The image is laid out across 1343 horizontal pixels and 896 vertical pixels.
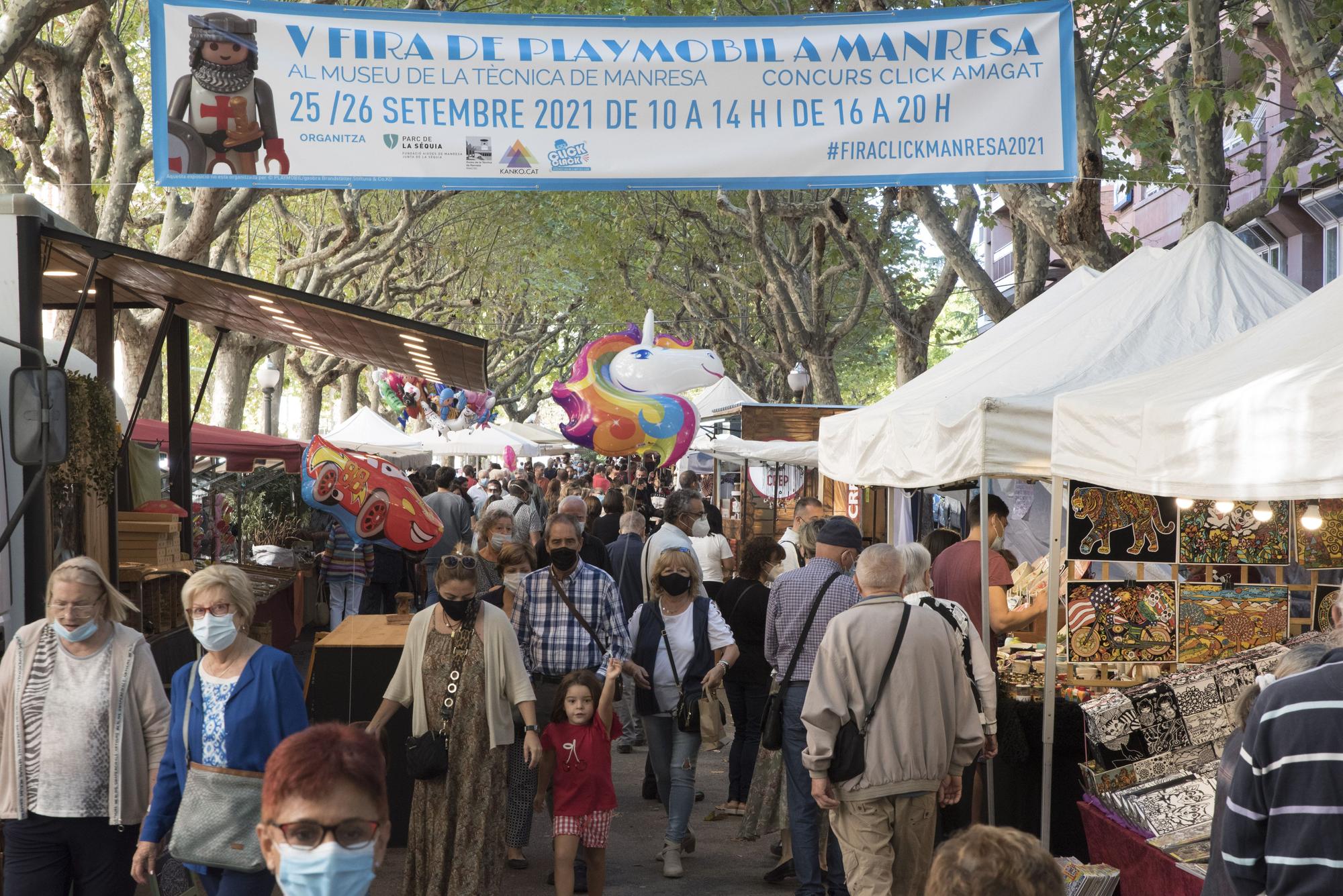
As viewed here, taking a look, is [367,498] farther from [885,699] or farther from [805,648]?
[885,699]

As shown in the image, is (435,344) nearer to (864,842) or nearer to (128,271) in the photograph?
(128,271)

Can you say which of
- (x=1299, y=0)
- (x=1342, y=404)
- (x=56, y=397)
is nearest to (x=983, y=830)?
(x=1342, y=404)

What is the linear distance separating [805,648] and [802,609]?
20 centimetres

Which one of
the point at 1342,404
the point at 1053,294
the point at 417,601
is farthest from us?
the point at 417,601

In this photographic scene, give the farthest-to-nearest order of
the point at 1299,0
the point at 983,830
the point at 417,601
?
1. the point at 417,601
2. the point at 1299,0
3. the point at 983,830

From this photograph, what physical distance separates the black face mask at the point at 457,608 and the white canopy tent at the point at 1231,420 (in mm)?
2653

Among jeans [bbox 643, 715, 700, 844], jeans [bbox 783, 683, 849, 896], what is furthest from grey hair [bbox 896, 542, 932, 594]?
jeans [bbox 643, 715, 700, 844]

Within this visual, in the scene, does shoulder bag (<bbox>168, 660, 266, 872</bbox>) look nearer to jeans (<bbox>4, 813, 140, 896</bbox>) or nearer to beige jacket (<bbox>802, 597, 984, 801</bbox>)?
jeans (<bbox>4, 813, 140, 896</bbox>)

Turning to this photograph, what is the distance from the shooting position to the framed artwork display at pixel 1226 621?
6.81 meters

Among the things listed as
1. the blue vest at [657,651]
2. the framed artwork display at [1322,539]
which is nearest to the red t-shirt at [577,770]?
the blue vest at [657,651]

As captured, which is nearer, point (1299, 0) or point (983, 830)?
point (983, 830)

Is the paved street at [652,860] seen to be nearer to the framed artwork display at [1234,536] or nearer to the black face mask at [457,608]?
the black face mask at [457,608]

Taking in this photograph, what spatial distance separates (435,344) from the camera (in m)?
8.59

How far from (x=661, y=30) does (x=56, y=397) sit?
3.10m
